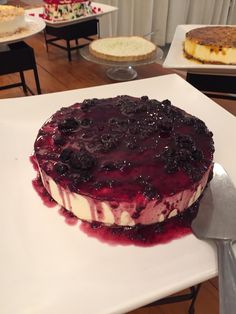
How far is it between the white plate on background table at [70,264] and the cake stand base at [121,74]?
0.79 metres

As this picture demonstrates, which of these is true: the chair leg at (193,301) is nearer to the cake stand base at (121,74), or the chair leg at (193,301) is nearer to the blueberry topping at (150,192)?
the blueberry topping at (150,192)

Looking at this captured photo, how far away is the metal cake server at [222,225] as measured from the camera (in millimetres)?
502

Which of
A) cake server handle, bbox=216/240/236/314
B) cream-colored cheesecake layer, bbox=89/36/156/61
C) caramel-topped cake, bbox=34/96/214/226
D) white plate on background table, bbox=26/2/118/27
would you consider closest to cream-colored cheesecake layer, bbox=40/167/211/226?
caramel-topped cake, bbox=34/96/214/226

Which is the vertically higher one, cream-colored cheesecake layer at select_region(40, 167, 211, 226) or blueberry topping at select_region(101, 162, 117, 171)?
blueberry topping at select_region(101, 162, 117, 171)

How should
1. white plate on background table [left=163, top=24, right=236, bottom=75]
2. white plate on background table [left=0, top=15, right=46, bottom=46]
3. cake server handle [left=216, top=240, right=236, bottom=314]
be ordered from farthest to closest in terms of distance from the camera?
white plate on background table [left=0, top=15, right=46, bottom=46]
white plate on background table [left=163, top=24, right=236, bottom=75]
cake server handle [left=216, top=240, right=236, bottom=314]

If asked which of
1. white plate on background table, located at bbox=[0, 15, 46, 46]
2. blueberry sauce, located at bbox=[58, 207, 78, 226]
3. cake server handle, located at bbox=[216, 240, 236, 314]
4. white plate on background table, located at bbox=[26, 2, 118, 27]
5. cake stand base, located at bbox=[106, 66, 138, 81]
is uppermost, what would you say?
white plate on background table, located at bbox=[0, 15, 46, 46]

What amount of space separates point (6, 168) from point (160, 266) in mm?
429

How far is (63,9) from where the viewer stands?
5.12 feet

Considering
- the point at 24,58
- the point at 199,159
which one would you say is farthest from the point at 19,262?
the point at 24,58

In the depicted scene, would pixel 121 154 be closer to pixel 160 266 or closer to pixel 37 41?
pixel 160 266

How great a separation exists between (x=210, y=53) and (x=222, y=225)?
905 mm

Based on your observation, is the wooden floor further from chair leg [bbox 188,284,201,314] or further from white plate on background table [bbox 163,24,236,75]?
chair leg [bbox 188,284,201,314]

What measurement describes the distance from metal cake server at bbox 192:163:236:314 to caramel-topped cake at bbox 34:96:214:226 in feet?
0.11

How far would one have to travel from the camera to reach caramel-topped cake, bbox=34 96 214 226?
2.15 ft
